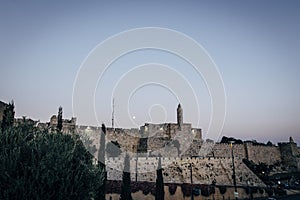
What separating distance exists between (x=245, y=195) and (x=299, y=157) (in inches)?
1796

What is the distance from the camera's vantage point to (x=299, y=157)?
71750 mm

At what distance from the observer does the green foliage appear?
7.99 m

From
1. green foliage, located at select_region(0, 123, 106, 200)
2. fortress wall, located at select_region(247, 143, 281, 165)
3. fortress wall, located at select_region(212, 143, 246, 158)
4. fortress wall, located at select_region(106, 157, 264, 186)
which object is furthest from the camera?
fortress wall, located at select_region(247, 143, 281, 165)

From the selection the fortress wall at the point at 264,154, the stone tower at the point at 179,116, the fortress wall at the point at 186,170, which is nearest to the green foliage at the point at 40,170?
the fortress wall at the point at 186,170

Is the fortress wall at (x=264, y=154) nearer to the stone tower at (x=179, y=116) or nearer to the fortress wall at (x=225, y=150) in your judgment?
the fortress wall at (x=225, y=150)

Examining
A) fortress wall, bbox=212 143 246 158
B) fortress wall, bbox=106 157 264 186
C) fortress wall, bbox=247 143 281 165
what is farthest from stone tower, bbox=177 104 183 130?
fortress wall, bbox=247 143 281 165

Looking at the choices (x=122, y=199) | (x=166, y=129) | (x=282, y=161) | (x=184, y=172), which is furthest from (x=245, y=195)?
(x=282, y=161)

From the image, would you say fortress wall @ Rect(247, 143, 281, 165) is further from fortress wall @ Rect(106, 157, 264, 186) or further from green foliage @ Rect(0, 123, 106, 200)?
green foliage @ Rect(0, 123, 106, 200)

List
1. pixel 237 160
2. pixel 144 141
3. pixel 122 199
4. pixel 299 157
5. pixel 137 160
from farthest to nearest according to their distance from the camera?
1. pixel 299 157
2. pixel 144 141
3. pixel 237 160
4. pixel 137 160
5. pixel 122 199

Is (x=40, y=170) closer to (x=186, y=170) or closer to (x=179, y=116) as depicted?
(x=186, y=170)

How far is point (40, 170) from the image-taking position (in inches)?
328

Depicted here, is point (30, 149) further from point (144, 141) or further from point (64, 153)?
point (144, 141)

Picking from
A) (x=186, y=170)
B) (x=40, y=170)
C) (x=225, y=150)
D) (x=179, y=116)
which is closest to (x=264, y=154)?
(x=225, y=150)

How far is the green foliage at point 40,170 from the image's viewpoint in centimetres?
799
